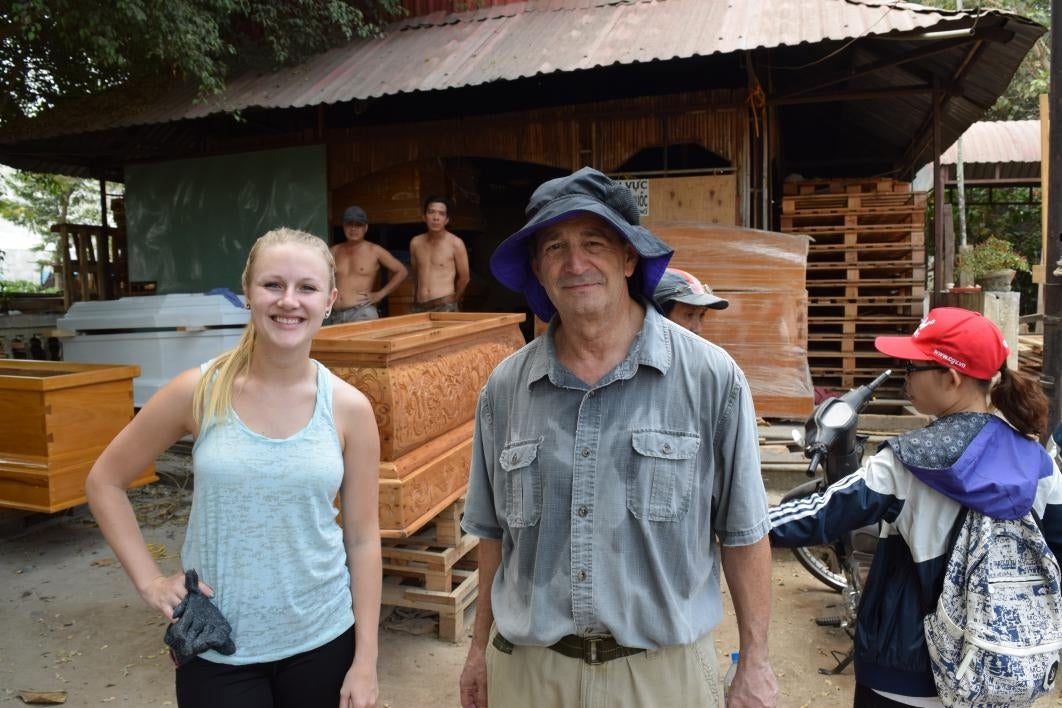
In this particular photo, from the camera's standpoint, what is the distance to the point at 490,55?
7.48 m

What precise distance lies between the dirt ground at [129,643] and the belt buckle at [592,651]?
2049 mm

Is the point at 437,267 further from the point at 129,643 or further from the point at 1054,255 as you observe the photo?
the point at 1054,255

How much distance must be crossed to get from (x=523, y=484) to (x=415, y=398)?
2.12m

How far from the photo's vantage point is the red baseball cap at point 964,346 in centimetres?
217

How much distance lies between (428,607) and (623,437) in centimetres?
266

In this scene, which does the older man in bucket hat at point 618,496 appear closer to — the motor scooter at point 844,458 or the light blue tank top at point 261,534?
the light blue tank top at point 261,534

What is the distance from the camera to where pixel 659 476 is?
1594mm

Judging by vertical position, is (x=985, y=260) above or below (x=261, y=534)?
above

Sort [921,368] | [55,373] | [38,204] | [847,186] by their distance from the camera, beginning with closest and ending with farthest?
[921,368]
[55,373]
[847,186]
[38,204]

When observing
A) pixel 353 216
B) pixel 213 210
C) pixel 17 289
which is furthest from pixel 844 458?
pixel 17 289

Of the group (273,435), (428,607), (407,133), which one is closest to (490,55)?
(407,133)

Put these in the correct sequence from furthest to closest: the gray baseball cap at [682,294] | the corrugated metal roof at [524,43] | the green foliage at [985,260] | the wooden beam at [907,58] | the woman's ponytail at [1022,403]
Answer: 1. the green foliage at [985,260]
2. the corrugated metal roof at [524,43]
3. the wooden beam at [907,58]
4. the gray baseball cap at [682,294]
5. the woman's ponytail at [1022,403]

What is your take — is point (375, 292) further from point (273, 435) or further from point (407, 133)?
point (273, 435)

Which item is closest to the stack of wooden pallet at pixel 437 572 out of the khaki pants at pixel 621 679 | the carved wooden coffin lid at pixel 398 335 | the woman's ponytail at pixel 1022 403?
the carved wooden coffin lid at pixel 398 335
